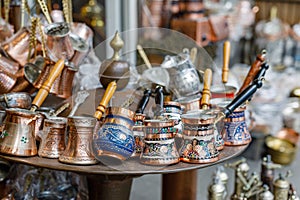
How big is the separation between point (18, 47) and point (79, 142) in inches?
16.9

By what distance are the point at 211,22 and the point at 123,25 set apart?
452 mm

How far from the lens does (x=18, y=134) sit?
95cm

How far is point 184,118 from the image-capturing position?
3.13ft

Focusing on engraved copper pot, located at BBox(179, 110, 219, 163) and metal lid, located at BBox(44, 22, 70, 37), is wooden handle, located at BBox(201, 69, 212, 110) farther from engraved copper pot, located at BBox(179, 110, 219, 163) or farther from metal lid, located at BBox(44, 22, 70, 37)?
metal lid, located at BBox(44, 22, 70, 37)

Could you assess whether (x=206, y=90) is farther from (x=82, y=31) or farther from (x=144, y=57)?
(x=82, y=31)

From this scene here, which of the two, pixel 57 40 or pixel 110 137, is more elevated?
pixel 57 40

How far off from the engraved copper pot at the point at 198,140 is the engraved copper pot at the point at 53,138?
24 cm

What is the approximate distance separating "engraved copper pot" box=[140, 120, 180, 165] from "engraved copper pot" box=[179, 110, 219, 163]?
0.03 metres

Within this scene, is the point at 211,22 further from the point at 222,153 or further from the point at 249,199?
the point at 222,153

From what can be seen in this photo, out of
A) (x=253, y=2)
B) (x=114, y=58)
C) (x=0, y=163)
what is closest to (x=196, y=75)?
(x=114, y=58)

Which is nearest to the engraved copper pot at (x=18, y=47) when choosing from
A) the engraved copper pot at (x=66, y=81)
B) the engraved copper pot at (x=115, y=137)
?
the engraved copper pot at (x=66, y=81)

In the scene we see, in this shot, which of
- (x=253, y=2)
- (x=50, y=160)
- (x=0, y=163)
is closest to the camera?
(x=50, y=160)

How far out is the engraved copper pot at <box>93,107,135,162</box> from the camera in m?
0.90

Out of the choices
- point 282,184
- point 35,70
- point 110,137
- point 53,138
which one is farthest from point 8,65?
point 282,184
